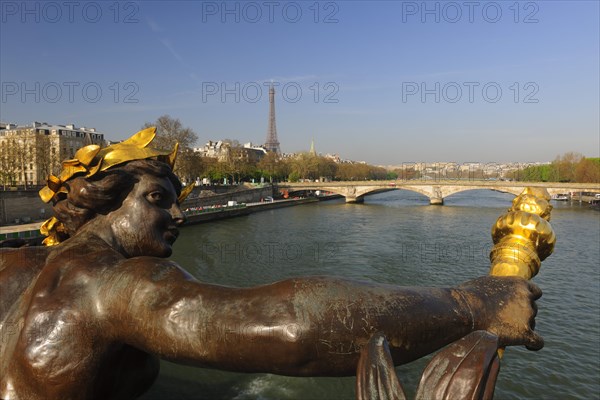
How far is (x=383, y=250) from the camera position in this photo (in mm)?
22453

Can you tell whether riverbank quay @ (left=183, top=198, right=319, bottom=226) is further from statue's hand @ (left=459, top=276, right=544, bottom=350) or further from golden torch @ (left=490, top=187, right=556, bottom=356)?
statue's hand @ (left=459, top=276, right=544, bottom=350)

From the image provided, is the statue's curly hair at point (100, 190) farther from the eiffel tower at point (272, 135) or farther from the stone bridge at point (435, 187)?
the eiffel tower at point (272, 135)

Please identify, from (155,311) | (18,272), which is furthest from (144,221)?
(155,311)

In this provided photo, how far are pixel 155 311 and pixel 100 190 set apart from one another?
27.0 inches

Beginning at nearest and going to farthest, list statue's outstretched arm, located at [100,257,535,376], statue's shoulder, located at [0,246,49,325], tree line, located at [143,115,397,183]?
statue's outstretched arm, located at [100,257,535,376], statue's shoulder, located at [0,246,49,325], tree line, located at [143,115,397,183]

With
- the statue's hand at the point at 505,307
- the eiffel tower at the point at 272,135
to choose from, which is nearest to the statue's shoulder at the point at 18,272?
the statue's hand at the point at 505,307

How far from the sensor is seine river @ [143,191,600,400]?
25.0 ft

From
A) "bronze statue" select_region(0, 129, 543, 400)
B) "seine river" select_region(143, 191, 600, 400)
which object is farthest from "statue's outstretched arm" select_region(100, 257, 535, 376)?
"seine river" select_region(143, 191, 600, 400)

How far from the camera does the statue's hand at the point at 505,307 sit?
3.73 ft

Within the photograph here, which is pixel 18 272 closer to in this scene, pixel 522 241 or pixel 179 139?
pixel 522 241

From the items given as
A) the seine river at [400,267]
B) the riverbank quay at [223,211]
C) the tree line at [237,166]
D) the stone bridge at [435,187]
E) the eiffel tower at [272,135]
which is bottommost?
the seine river at [400,267]

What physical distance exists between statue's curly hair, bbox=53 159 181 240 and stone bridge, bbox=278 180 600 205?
47.0 meters

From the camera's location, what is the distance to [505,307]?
3.85 ft

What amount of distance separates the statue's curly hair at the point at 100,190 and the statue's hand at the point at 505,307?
3.86 ft
